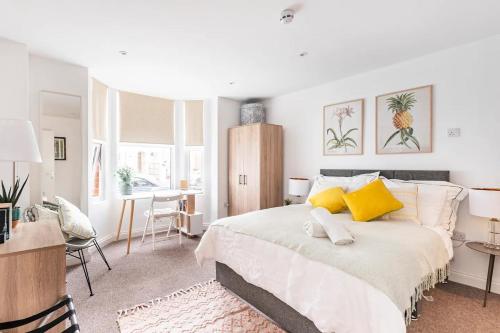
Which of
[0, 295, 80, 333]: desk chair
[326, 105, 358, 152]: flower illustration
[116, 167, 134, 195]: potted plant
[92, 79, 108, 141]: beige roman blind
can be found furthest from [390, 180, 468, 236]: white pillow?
[92, 79, 108, 141]: beige roman blind

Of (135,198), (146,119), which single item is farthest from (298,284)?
(146,119)

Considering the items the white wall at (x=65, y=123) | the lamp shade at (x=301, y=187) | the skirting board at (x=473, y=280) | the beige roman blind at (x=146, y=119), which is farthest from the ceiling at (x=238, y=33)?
the skirting board at (x=473, y=280)

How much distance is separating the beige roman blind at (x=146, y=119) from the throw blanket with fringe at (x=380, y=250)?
2757mm

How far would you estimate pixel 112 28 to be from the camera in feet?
7.34

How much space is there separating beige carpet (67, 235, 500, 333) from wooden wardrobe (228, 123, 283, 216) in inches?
52.9

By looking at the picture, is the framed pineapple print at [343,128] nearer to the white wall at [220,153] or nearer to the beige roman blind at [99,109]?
the white wall at [220,153]

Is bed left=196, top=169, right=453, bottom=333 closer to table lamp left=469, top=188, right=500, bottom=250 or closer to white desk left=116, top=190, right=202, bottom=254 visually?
table lamp left=469, top=188, right=500, bottom=250

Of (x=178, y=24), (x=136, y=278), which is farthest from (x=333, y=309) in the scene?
(x=178, y=24)

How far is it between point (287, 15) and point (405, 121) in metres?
2.01

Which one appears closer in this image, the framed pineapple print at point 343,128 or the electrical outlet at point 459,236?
the electrical outlet at point 459,236

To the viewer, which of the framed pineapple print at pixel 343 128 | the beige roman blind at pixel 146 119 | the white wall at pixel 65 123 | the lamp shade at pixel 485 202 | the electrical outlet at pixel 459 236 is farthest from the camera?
the beige roman blind at pixel 146 119

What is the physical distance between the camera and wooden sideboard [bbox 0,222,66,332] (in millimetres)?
1188

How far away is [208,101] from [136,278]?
3.27 meters

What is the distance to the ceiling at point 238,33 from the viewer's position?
1.95 meters
